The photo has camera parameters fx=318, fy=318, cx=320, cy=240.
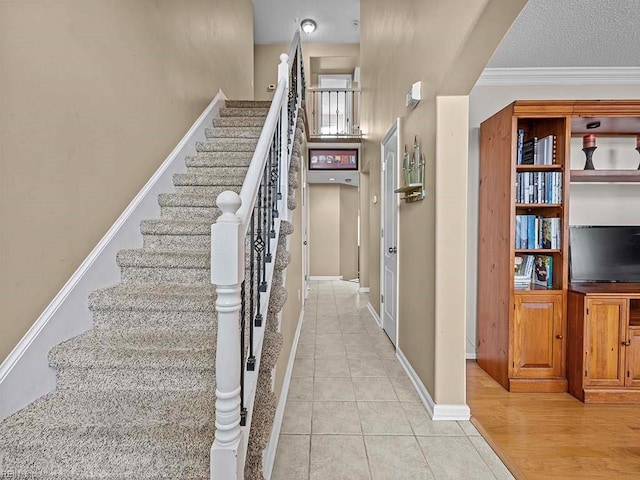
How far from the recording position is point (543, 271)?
2.60 m

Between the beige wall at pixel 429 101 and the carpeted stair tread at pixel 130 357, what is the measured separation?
1468 mm

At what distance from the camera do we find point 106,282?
1.83 meters

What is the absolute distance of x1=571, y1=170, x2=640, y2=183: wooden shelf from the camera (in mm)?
2582

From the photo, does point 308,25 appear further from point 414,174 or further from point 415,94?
point 414,174

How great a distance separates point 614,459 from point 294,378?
79.4 inches

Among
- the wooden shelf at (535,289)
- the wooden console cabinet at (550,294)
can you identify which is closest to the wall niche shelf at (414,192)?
the wooden console cabinet at (550,294)

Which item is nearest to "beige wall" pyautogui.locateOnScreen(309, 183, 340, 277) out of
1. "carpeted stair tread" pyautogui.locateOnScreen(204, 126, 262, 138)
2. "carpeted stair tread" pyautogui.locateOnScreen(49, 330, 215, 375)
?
"carpeted stair tread" pyautogui.locateOnScreen(204, 126, 262, 138)

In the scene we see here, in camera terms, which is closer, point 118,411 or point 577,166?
point 118,411

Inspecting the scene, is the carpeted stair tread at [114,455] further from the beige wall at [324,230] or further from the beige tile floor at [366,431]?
the beige wall at [324,230]

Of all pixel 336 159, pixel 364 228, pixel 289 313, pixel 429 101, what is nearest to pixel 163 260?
pixel 289 313

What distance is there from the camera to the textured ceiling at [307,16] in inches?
226

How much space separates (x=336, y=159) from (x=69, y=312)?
16.8 ft

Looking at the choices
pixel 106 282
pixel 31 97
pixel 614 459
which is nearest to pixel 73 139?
pixel 31 97

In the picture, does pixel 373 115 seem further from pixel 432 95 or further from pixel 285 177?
pixel 285 177
